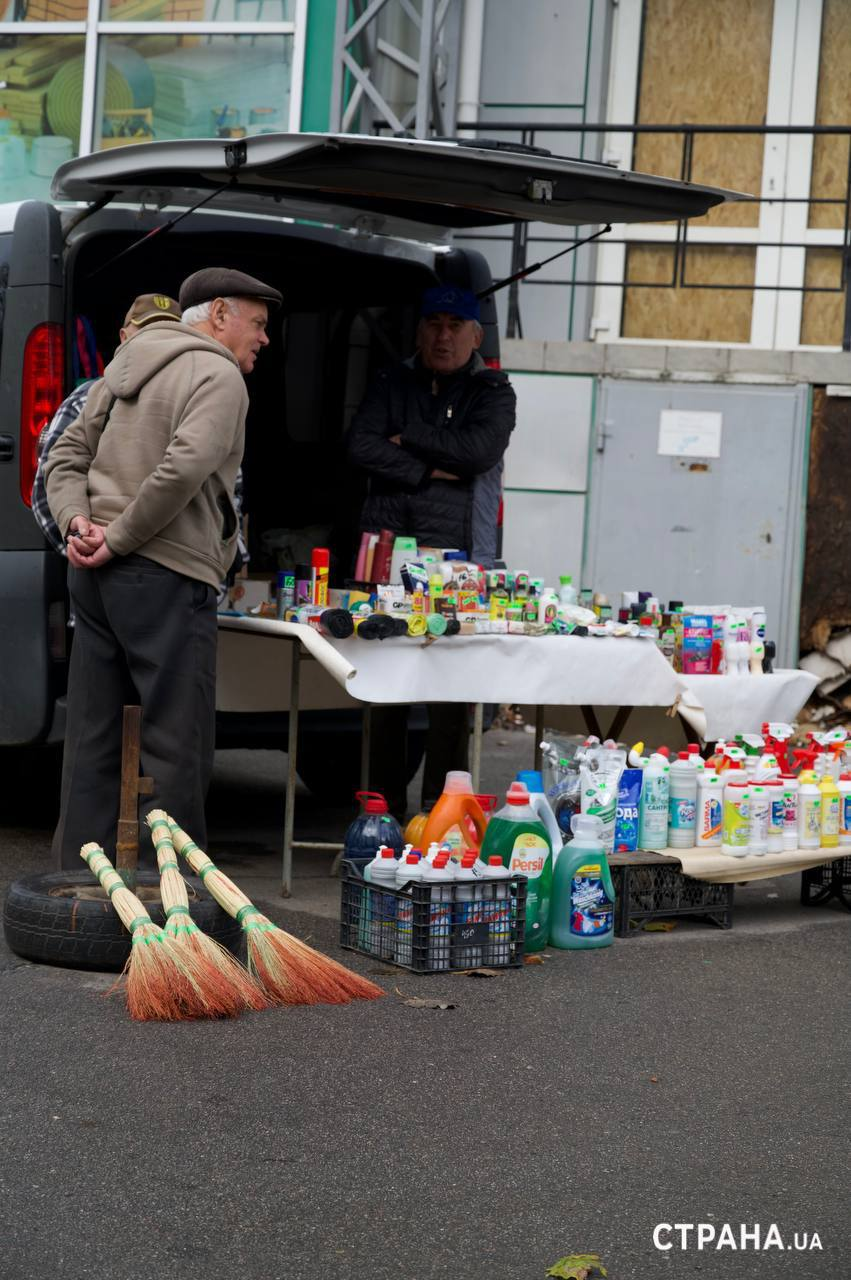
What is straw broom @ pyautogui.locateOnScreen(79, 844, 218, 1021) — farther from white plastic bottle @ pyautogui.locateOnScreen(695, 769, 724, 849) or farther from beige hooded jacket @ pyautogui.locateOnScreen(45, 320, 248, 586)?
white plastic bottle @ pyautogui.locateOnScreen(695, 769, 724, 849)

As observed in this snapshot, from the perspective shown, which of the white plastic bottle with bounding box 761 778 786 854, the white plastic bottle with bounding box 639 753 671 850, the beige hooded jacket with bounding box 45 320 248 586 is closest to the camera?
the beige hooded jacket with bounding box 45 320 248 586

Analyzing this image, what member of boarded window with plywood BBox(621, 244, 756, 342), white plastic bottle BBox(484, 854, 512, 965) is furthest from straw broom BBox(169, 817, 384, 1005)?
boarded window with plywood BBox(621, 244, 756, 342)

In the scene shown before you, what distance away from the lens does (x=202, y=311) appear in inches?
219

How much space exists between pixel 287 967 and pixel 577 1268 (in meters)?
1.73

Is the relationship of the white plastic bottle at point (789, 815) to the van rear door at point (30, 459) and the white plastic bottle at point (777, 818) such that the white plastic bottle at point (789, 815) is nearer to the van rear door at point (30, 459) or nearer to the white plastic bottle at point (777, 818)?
the white plastic bottle at point (777, 818)

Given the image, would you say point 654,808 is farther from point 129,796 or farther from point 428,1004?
point 129,796

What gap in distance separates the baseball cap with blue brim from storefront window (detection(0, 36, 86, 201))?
11.8ft

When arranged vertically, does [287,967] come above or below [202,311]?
below

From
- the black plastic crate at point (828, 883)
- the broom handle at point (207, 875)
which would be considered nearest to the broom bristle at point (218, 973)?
the broom handle at point (207, 875)

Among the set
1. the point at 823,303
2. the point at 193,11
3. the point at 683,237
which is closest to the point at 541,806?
the point at 193,11

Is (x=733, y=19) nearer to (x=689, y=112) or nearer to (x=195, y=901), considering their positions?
(x=689, y=112)

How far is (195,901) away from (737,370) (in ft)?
25.4

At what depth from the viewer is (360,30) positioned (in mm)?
9805

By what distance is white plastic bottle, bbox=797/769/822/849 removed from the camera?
6.11 m
